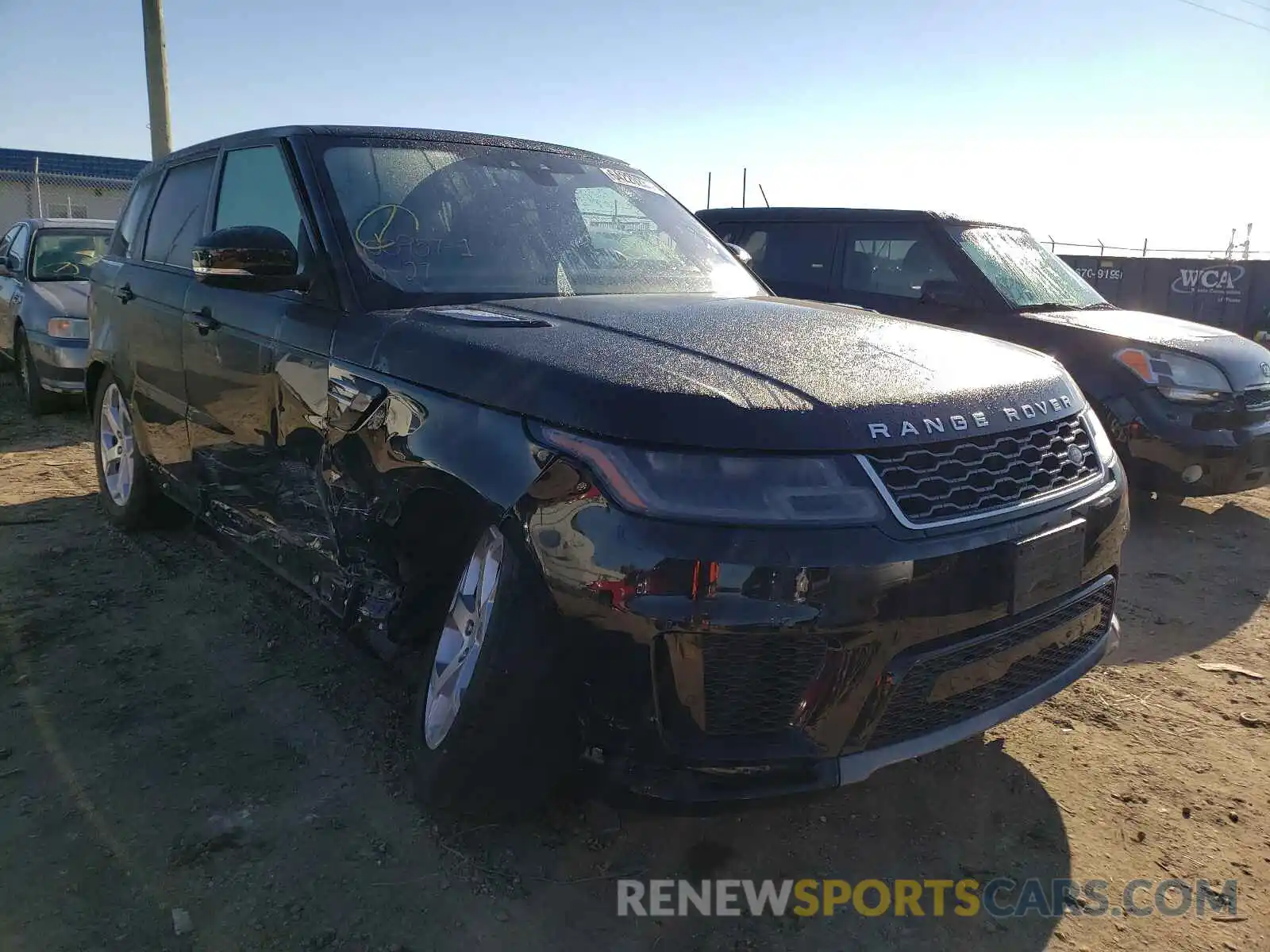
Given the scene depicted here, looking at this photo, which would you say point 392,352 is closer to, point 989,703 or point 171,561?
point 989,703

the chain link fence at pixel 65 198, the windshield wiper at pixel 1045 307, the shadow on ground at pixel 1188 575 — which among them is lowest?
the shadow on ground at pixel 1188 575

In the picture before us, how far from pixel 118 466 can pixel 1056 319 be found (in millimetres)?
5379

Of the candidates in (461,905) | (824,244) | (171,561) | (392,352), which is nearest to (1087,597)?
(461,905)

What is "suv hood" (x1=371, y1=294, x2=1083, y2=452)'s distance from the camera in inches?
76.4

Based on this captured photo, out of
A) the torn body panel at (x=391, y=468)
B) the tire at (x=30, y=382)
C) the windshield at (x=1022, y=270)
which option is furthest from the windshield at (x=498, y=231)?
the tire at (x=30, y=382)

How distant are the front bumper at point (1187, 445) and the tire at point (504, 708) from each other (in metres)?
4.32

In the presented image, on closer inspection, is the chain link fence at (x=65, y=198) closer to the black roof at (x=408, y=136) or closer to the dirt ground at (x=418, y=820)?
the black roof at (x=408, y=136)

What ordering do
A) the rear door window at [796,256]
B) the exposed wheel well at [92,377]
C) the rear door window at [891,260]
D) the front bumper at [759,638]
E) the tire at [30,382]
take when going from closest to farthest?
the front bumper at [759,638]
the exposed wheel well at [92,377]
the rear door window at [891,260]
the rear door window at [796,256]
the tire at [30,382]

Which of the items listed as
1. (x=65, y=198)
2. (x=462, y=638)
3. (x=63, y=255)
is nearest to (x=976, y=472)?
(x=462, y=638)

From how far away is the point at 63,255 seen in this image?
329 inches

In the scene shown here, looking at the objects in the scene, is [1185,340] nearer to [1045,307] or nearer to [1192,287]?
[1045,307]

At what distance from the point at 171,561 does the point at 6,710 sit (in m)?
1.42

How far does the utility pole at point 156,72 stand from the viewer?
1131 centimetres

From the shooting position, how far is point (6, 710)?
3033mm
